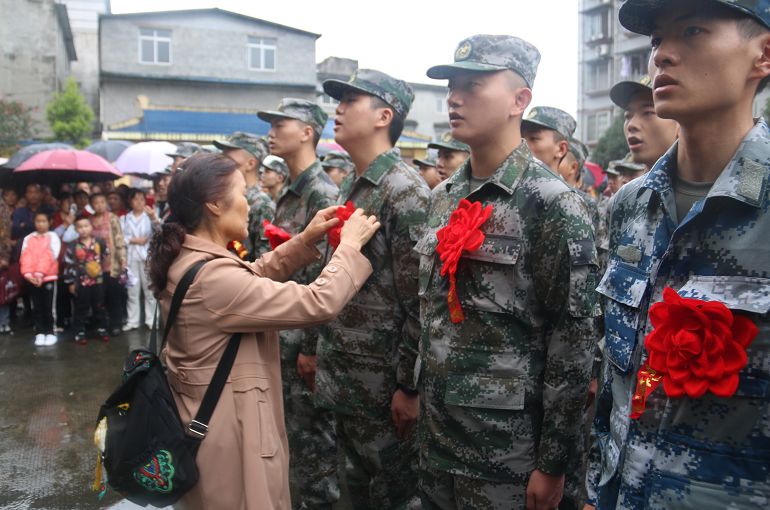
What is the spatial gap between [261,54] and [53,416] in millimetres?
27185

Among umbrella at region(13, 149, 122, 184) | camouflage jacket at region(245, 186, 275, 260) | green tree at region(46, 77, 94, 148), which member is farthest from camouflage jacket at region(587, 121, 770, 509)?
green tree at region(46, 77, 94, 148)

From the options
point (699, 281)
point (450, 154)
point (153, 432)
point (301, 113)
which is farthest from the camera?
point (450, 154)

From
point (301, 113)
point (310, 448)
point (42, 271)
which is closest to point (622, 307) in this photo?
point (310, 448)

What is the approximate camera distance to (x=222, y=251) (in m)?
2.35

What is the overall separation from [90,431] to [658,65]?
5.16 metres

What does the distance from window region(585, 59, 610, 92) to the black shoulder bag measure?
4020cm

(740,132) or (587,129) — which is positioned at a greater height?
(587,129)

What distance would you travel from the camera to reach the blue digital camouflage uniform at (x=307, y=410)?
11.6ft

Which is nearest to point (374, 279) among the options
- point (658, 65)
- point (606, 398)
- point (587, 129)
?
point (606, 398)

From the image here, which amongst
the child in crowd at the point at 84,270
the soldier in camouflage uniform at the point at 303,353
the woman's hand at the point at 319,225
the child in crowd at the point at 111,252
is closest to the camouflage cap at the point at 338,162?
the child in crowd at the point at 111,252

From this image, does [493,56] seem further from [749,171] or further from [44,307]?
[44,307]

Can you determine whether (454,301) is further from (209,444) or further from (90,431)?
(90,431)

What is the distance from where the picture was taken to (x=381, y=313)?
3.09 metres

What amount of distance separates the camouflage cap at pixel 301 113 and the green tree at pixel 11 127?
18.8 m
